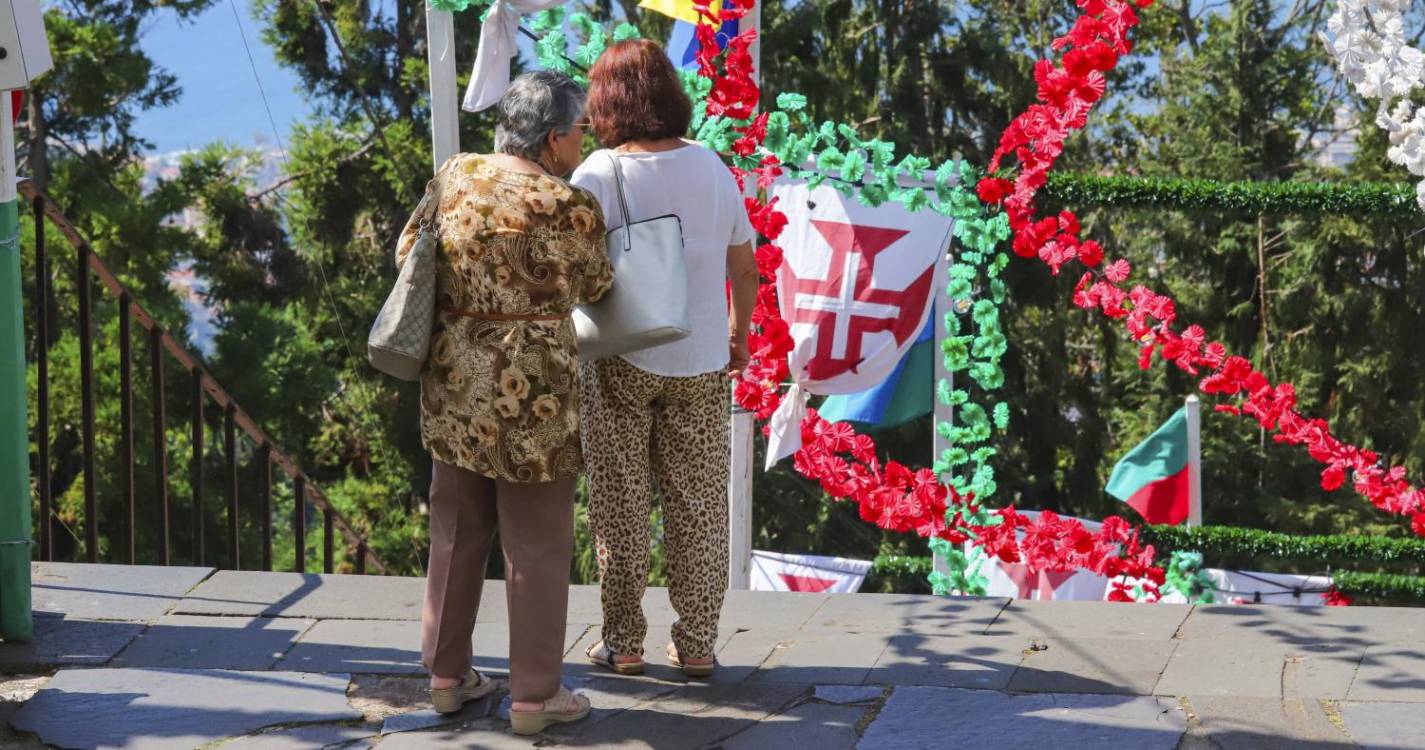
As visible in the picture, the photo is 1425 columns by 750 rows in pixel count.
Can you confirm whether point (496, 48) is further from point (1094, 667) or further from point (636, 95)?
point (1094, 667)

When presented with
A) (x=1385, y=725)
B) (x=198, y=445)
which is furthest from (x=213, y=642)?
(x=1385, y=725)

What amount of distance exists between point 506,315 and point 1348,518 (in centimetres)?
1349

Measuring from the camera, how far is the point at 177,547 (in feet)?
44.9

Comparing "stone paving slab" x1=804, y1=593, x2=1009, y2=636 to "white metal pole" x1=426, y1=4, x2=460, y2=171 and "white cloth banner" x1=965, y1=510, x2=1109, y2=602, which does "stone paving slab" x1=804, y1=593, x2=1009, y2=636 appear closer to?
"white metal pole" x1=426, y1=4, x2=460, y2=171

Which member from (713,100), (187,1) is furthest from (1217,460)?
(713,100)

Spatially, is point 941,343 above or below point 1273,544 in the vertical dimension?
above

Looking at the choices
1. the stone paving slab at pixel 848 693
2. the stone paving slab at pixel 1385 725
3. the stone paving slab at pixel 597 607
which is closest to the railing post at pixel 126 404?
the stone paving slab at pixel 597 607

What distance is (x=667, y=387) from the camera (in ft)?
11.0

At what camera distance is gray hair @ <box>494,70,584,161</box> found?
305cm

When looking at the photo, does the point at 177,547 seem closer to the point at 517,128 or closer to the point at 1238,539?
the point at 1238,539

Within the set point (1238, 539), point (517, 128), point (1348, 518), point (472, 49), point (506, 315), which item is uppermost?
point (472, 49)

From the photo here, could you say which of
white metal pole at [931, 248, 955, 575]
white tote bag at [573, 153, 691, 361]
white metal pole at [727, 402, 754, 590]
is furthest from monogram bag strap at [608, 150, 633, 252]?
white metal pole at [931, 248, 955, 575]

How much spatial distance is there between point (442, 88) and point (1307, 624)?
2767 mm

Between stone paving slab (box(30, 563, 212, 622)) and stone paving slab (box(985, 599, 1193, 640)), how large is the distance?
2205 mm
